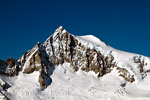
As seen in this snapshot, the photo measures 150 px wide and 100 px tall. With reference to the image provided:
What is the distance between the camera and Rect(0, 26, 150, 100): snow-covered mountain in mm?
50938

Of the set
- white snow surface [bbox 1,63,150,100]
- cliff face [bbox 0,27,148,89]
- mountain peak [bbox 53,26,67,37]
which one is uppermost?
mountain peak [bbox 53,26,67,37]

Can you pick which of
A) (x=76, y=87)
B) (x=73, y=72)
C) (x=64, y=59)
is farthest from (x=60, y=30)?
(x=76, y=87)

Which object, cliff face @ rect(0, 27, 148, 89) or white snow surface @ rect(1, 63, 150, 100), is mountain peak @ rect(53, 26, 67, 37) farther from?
white snow surface @ rect(1, 63, 150, 100)

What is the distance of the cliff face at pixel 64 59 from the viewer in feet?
185

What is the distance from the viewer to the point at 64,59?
61.5 metres

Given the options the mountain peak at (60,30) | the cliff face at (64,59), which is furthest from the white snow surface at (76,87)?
the mountain peak at (60,30)

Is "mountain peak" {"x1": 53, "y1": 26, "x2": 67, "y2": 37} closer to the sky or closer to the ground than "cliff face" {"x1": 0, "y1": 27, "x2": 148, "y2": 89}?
closer to the sky

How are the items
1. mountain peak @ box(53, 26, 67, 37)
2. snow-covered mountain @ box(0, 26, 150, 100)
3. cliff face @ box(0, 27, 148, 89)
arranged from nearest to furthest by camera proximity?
1. snow-covered mountain @ box(0, 26, 150, 100)
2. cliff face @ box(0, 27, 148, 89)
3. mountain peak @ box(53, 26, 67, 37)

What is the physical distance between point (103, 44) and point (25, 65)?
21577 millimetres

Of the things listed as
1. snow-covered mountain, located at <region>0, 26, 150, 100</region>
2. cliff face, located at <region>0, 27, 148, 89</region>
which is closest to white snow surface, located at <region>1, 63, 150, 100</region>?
snow-covered mountain, located at <region>0, 26, 150, 100</region>

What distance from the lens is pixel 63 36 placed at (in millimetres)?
64312

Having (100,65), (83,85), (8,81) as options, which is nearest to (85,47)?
(100,65)

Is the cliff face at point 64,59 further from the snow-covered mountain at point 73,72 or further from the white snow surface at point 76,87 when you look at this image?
the white snow surface at point 76,87

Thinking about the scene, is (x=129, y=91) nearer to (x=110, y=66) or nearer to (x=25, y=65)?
(x=110, y=66)
